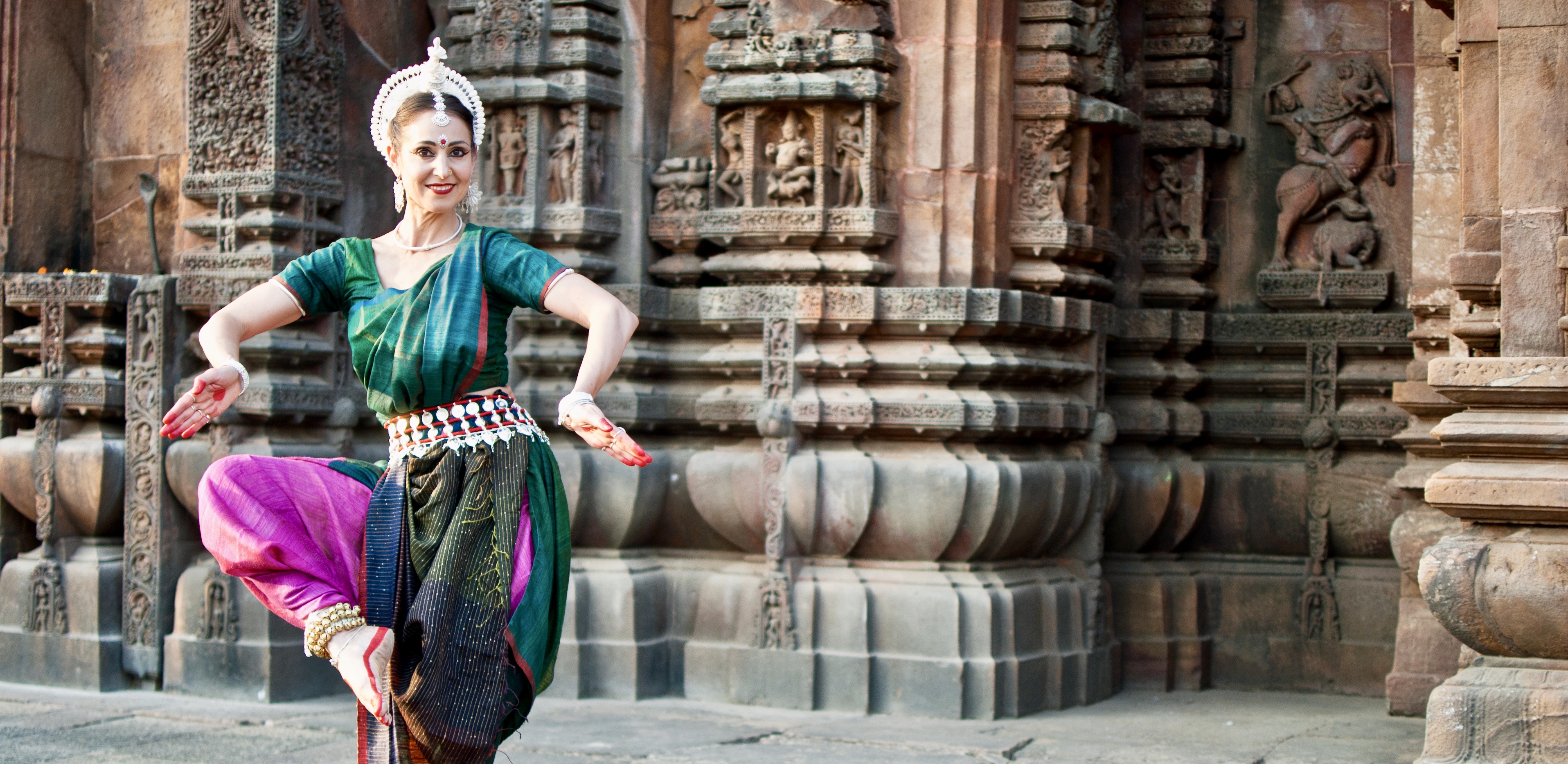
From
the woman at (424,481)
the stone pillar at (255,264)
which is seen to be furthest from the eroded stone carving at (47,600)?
the woman at (424,481)

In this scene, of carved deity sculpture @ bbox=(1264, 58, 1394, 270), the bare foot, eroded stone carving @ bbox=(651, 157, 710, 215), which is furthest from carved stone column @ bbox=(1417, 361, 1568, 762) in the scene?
eroded stone carving @ bbox=(651, 157, 710, 215)

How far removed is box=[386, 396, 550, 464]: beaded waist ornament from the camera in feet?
15.1

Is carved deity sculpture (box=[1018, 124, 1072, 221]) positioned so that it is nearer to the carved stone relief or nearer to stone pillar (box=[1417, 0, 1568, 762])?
the carved stone relief

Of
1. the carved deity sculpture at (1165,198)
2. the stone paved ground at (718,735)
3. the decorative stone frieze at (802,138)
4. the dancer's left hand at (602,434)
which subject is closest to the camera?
the dancer's left hand at (602,434)

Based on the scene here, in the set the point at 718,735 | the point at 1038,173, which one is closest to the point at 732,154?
the point at 1038,173

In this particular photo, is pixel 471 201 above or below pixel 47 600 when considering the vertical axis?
above

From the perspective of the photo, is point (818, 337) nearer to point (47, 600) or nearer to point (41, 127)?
point (47, 600)

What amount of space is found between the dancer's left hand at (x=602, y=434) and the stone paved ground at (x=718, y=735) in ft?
10.0

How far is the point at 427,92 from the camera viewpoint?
4.59 meters

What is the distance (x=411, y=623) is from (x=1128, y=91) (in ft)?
20.0

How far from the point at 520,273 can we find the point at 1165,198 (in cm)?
564

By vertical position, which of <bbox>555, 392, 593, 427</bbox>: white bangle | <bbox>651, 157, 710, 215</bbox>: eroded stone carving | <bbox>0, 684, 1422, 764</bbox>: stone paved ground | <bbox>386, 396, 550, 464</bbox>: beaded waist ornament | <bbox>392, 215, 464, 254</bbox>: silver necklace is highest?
<bbox>651, 157, 710, 215</bbox>: eroded stone carving

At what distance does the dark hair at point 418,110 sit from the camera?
4590 millimetres

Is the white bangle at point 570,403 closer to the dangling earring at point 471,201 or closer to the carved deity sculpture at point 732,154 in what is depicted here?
the dangling earring at point 471,201
